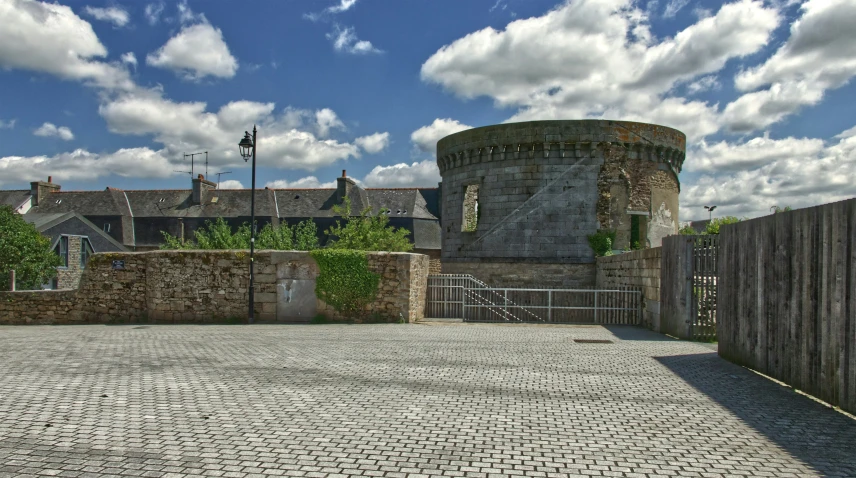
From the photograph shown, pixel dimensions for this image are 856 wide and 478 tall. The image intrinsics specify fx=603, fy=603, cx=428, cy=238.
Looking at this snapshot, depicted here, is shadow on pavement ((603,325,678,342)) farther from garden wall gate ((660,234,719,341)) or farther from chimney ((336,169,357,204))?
chimney ((336,169,357,204))

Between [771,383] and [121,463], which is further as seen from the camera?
[771,383]

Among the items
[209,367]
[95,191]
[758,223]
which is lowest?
[209,367]

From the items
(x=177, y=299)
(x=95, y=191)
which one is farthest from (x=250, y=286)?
(x=95, y=191)

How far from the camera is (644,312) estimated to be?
15.3m

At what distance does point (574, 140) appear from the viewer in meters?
22.2

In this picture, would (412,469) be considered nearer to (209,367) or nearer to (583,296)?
(209,367)

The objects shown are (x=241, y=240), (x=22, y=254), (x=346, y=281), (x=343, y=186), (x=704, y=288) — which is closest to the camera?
(x=704, y=288)

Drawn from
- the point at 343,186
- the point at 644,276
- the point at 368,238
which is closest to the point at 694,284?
the point at 644,276

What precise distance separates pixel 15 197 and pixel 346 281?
144 feet

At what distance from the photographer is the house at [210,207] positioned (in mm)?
44125

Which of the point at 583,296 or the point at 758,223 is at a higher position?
the point at 758,223

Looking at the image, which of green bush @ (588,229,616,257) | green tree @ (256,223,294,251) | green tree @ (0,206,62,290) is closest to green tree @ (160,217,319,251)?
green tree @ (256,223,294,251)

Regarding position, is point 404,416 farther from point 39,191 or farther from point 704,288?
point 39,191

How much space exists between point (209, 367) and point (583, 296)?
12.5 meters
